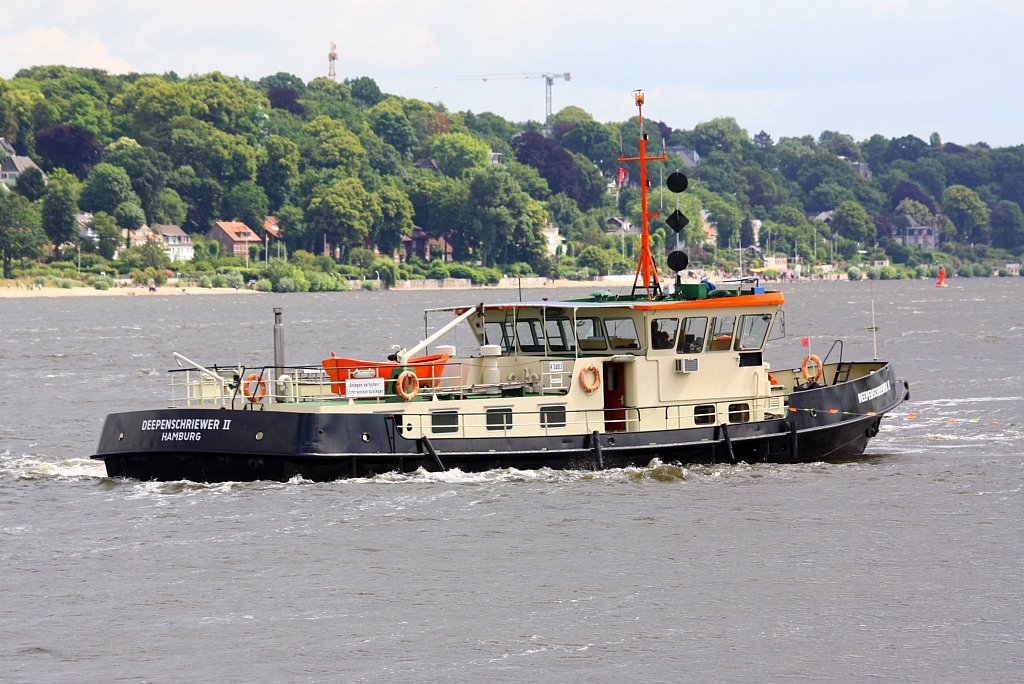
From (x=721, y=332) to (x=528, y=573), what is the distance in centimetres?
852

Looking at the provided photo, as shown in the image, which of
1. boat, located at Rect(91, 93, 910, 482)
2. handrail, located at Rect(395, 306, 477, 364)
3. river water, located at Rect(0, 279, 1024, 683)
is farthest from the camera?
handrail, located at Rect(395, 306, 477, 364)

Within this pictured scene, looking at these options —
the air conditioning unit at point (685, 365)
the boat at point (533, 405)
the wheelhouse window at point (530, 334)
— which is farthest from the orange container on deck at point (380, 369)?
the air conditioning unit at point (685, 365)

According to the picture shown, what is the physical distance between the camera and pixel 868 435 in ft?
96.4

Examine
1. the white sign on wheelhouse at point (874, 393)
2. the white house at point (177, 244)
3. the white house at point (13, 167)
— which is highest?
the white house at point (13, 167)

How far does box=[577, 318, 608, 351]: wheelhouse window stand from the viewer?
26297 millimetres

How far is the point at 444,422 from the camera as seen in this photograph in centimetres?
2497

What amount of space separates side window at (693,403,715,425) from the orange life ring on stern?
2.06 m

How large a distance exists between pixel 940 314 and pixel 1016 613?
88.0m


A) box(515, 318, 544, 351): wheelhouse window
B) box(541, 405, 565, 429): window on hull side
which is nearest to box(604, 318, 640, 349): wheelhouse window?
box(515, 318, 544, 351): wheelhouse window

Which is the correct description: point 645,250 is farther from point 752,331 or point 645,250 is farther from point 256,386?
point 256,386

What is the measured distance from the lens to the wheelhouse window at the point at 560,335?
1038 inches

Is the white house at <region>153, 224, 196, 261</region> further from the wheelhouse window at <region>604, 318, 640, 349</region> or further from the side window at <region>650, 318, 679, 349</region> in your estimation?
the side window at <region>650, 318, 679, 349</region>

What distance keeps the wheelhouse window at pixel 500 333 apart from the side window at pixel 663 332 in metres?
2.61

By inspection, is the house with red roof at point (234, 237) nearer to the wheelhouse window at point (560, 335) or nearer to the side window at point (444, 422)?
the wheelhouse window at point (560, 335)
